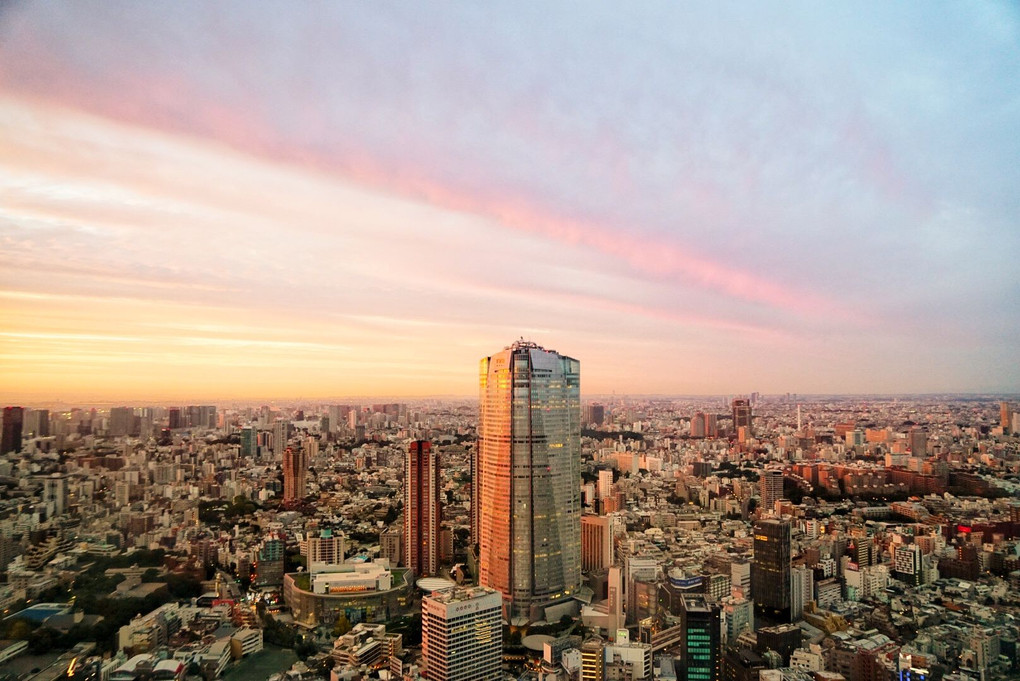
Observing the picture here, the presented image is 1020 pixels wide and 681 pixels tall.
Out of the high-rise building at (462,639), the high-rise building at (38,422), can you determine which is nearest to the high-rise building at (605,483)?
the high-rise building at (462,639)

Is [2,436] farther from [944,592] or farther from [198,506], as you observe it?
[944,592]

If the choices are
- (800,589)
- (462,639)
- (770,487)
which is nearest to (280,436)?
(462,639)

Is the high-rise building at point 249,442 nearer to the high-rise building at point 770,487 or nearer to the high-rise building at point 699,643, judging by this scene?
the high-rise building at point 699,643

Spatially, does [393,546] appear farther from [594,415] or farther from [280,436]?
[594,415]

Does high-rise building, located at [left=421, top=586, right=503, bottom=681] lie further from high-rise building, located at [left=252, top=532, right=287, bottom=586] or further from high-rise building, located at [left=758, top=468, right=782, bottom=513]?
high-rise building, located at [left=758, top=468, right=782, bottom=513]

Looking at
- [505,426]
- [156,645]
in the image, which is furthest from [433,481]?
[156,645]
